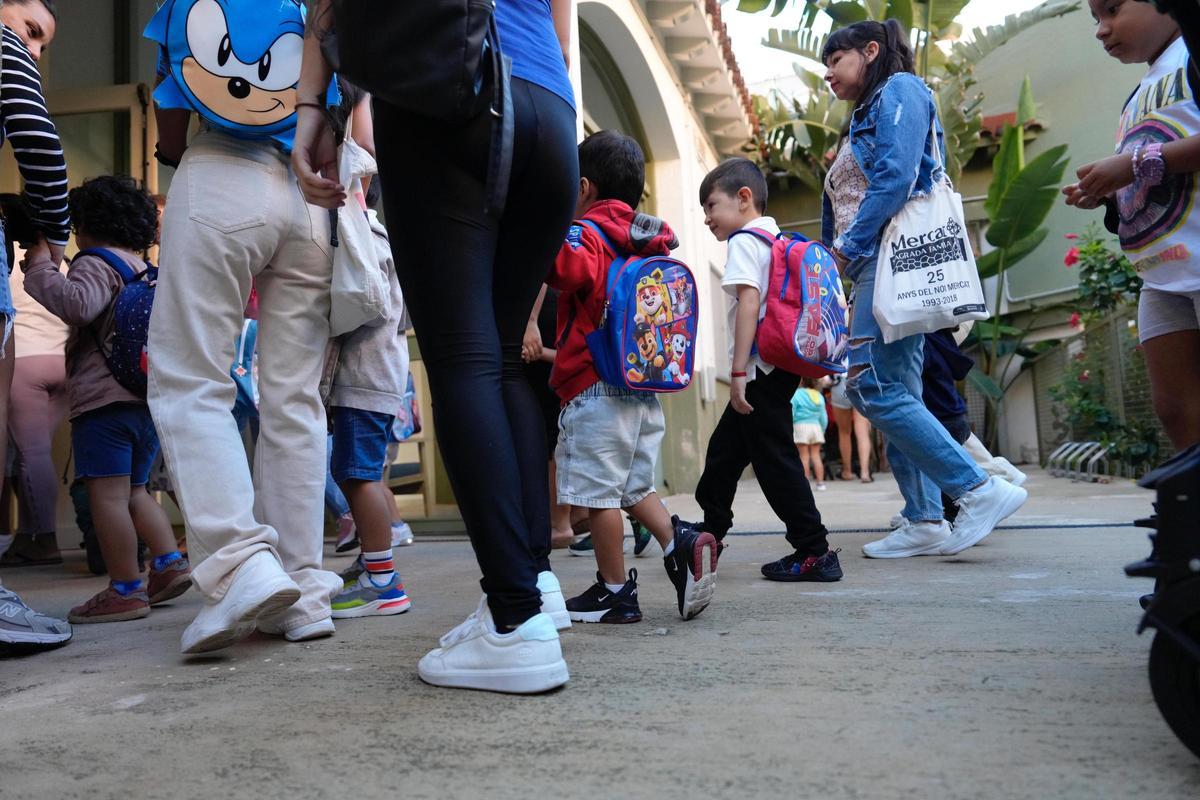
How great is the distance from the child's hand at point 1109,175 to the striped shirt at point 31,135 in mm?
2565

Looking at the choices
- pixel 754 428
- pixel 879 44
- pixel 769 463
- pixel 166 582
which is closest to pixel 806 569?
pixel 769 463

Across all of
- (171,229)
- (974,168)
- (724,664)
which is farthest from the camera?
(974,168)

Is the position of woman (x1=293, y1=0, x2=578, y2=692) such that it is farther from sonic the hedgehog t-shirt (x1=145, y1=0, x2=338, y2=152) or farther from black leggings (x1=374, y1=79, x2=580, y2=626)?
sonic the hedgehog t-shirt (x1=145, y1=0, x2=338, y2=152)

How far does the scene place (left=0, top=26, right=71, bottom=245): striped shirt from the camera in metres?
2.45

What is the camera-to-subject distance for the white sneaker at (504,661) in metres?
1.62

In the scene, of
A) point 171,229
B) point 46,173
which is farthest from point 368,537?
point 46,173

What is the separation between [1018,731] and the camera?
133 centimetres

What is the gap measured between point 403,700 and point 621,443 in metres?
1.06

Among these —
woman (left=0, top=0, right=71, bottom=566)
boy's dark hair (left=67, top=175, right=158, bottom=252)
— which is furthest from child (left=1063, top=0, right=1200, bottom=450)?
boy's dark hair (left=67, top=175, right=158, bottom=252)

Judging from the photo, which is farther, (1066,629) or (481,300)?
(1066,629)

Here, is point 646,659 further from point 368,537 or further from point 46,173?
point 46,173

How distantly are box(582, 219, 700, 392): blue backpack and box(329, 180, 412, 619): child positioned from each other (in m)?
0.66

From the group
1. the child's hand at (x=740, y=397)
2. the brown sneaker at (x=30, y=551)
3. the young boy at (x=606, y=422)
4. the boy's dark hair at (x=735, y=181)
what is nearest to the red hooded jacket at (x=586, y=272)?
the young boy at (x=606, y=422)

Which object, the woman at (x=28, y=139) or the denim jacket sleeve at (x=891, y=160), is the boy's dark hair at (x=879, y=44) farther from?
the woman at (x=28, y=139)
